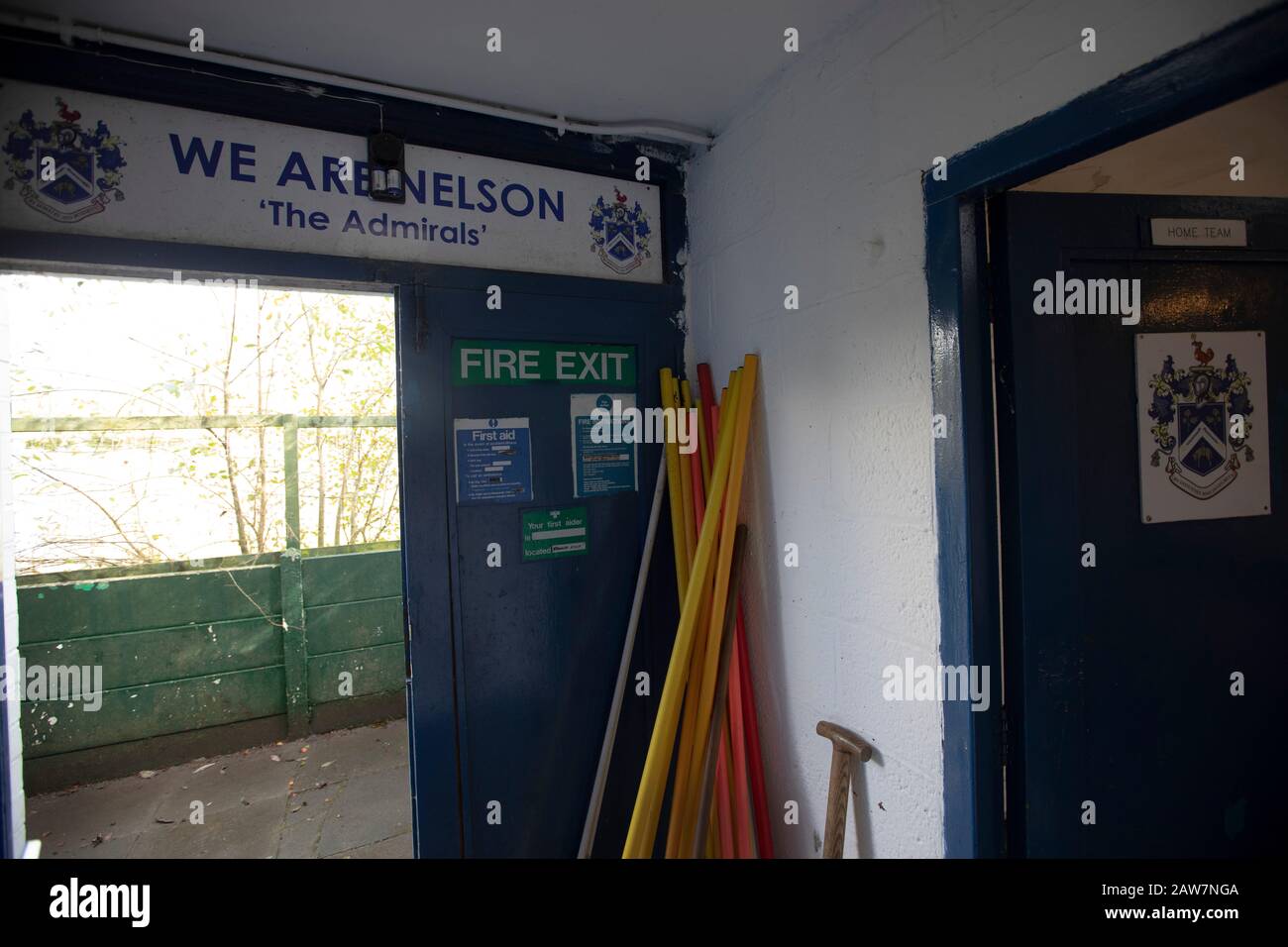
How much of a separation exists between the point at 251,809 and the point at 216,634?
110 cm

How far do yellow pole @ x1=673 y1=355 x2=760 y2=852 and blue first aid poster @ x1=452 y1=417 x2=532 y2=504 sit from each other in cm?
65

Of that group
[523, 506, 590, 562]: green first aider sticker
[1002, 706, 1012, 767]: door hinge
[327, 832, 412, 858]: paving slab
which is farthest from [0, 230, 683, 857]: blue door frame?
[1002, 706, 1012, 767]: door hinge

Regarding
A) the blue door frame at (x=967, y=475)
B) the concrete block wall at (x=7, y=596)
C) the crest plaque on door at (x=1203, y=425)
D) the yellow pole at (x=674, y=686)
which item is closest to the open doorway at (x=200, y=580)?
the concrete block wall at (x=7, y=596)

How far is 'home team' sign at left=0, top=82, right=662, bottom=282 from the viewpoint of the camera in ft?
5.01

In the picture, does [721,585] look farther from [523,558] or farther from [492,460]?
[492,460]

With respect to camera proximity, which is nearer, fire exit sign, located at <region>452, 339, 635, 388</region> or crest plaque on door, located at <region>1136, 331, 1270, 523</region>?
crest plaque on door, located at <region>1136, 331, 1270, 523</region>

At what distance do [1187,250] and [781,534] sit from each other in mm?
1174

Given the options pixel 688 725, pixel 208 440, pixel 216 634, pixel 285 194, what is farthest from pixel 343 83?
pixel 216 634

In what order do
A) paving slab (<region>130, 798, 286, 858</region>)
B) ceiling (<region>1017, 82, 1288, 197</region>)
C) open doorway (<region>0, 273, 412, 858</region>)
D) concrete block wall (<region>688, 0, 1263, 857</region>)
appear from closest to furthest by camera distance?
concrete block wall (<region>688, 0, 1263, 857</region>) < ceiling (<region>1017, 82, 1288, 197</region>) < paving slab (<region>130, 798, 286, 858</region>) < open doorway (<region>0, 273, 412, 858</region>)

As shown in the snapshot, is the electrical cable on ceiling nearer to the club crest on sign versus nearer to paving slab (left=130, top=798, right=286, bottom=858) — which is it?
the club crest on sign

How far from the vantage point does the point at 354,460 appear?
4.48 metres

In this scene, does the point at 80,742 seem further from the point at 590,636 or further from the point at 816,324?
the point at 816,324

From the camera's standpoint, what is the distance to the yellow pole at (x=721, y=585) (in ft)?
5.91

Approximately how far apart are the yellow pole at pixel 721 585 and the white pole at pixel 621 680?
0.30m
